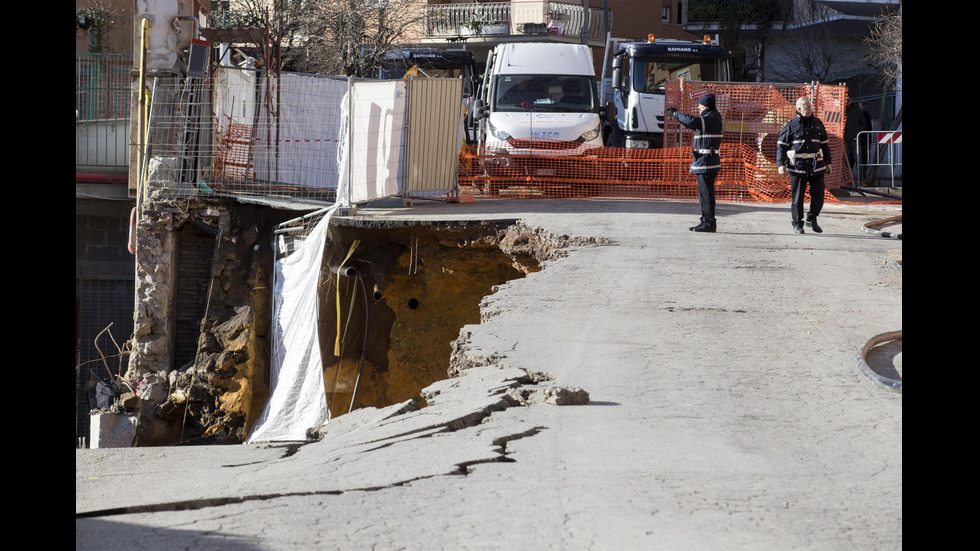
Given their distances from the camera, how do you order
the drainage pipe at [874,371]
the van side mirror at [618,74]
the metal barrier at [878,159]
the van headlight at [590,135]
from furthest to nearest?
the metal barrier at [878,159] → the van side mirror at [618,74] → the van headlight at [590,135] → the drainage pipe at [874,371]

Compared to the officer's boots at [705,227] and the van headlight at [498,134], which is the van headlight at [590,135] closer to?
the van headlight at [498,134]

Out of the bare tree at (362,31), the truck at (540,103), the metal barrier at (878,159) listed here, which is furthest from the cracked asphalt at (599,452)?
the bare tree at (362,31)

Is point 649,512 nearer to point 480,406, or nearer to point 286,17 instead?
point 480,406

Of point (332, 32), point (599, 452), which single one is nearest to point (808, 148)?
point (599, 452)

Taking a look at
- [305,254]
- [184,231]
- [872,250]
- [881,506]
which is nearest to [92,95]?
[184,231]

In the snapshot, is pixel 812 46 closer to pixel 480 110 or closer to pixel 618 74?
pixel 618 74

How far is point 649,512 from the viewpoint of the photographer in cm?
393

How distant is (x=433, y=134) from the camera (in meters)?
14.1

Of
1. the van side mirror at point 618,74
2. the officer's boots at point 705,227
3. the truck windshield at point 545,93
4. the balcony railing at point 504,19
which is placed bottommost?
the officer's boots at point 705,227

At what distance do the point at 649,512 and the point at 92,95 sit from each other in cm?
1655

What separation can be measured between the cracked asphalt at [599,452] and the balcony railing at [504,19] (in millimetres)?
28066

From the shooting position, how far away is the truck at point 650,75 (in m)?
20.1

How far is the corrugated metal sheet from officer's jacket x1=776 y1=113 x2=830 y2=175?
484cm

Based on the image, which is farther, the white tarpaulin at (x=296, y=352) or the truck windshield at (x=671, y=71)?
the truck windshield at (x=671, y=71)
